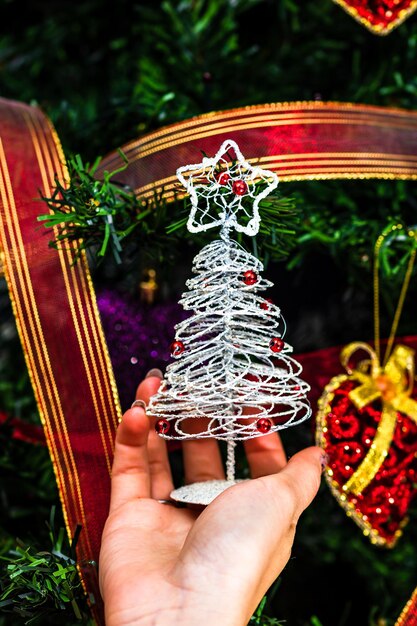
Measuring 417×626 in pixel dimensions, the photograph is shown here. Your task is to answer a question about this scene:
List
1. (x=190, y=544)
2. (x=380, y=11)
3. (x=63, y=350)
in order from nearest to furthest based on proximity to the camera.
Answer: (x=190, y=544) < (x=63, y=350) < (x=380, y=11)

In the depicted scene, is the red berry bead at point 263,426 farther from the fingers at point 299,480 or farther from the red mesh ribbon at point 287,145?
the red mesh ribbon at point 287,145

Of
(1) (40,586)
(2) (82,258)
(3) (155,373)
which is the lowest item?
(1) (40,586)

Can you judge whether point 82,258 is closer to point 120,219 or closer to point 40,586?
point 120,219

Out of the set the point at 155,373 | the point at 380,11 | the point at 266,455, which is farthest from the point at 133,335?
the point at 380,11

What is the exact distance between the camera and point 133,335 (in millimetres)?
664

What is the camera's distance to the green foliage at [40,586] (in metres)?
0.49

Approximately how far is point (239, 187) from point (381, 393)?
28 cm

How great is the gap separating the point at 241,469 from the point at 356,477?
0.12 metres

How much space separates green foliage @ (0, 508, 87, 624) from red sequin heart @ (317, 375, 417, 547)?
24 centimetres

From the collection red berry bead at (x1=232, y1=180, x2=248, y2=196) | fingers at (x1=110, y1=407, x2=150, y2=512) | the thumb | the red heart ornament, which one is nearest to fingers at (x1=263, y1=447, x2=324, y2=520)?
the thumb

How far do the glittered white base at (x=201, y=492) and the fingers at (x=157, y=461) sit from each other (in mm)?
30

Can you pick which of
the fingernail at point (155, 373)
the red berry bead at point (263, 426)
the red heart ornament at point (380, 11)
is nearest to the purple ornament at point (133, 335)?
the fingernail at point (155, 373)

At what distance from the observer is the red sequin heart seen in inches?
24.3

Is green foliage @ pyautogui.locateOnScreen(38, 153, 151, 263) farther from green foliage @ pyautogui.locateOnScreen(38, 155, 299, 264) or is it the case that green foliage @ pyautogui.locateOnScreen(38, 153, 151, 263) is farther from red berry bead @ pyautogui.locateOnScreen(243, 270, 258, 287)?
red berry bead @ pyautogui.locateOnScreen(243, 270, 258, 287)
